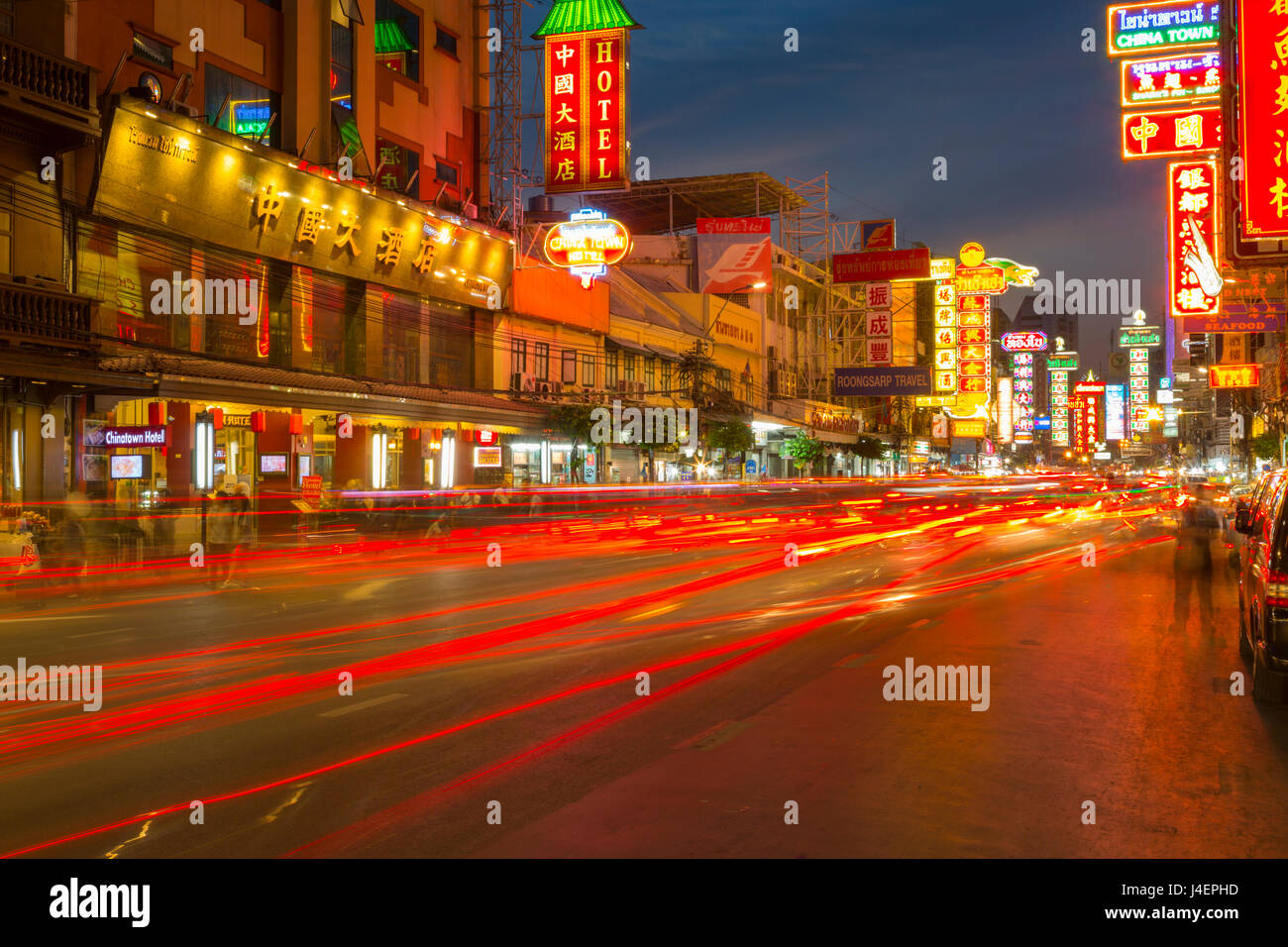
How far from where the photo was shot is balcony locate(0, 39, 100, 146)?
18.3 meters

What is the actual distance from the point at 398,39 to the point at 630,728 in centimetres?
3150

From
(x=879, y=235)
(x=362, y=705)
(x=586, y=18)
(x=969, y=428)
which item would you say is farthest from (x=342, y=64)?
(x=969, y=428)

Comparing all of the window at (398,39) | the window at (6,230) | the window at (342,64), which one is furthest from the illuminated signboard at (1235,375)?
the window at (6,230)

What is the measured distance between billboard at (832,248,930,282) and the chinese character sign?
103ft

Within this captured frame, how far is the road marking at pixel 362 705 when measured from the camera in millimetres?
8109

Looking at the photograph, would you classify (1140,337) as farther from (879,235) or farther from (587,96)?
(587,96)

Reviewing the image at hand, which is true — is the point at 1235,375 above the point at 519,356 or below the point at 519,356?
below

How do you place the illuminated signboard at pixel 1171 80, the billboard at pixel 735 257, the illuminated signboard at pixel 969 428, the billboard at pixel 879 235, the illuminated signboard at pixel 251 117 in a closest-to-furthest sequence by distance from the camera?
the illuminated signboard at pixel 1171 80, the illuminated signboard at pixel 251 117, the billboard at pixel 735 257, the billboard at pixel 879 235, the illuminated signboard at pixel 969 428

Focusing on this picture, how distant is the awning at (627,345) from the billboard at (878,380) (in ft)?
61.6

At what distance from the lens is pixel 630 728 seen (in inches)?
303

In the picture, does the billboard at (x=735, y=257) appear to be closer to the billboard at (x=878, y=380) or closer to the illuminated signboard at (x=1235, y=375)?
the billboard at (x=878, y=380)

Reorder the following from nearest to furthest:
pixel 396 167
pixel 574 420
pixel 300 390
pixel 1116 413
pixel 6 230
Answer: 1. pixel 6 230
2. pixel 300 390
3. pixel 396 167
4. pixel 574 420
5. pixel 1116 413

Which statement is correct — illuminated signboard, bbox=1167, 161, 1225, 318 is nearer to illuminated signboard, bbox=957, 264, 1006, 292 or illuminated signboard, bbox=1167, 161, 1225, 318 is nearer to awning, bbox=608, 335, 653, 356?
awning, bbox=608, 335, 653, 356

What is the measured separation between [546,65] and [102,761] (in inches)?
1012
